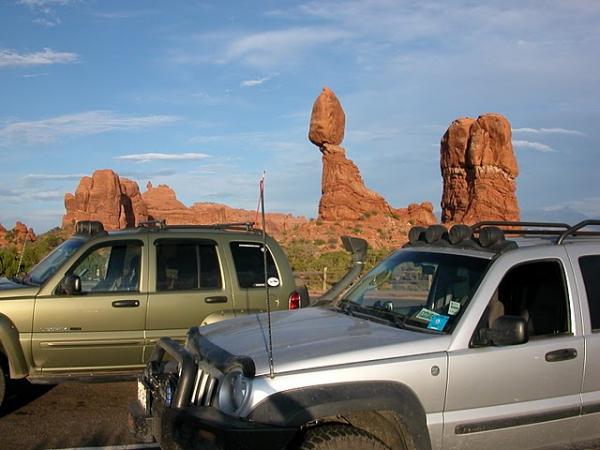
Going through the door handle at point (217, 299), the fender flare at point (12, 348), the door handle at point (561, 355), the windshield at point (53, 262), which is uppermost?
the windshield at point (53, 262)

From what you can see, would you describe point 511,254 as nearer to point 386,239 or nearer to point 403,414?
point 403,414

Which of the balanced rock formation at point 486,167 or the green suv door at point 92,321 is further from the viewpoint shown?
the balanced rock formation at point 486,167

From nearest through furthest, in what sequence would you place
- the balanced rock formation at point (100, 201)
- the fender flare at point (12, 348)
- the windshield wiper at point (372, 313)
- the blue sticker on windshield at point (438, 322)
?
the blue sticker on windshield at point (438, 322)
the windshield wiper at point (372, 313)
the fender flare at point (12, 348)
the balanced rock formation at point (100, 201)

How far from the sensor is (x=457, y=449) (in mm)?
4191

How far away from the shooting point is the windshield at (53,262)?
739 cm

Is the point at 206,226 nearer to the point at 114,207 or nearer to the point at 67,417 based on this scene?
the point at 67,417

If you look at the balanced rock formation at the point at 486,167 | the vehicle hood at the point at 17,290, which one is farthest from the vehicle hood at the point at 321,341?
the balanced rock formation at the point at 486,167

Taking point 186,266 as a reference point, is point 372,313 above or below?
below

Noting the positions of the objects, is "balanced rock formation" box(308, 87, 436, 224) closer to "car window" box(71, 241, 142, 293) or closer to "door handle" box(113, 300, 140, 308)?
"car window" box(71, 241, 142, 293)

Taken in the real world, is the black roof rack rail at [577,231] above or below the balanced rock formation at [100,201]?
below

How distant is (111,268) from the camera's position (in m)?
7.64

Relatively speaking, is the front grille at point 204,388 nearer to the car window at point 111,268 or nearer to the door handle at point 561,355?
the door handle at point 561,355

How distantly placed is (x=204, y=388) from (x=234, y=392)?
0.34 m

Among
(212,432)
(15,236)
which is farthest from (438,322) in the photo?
(15,236)
